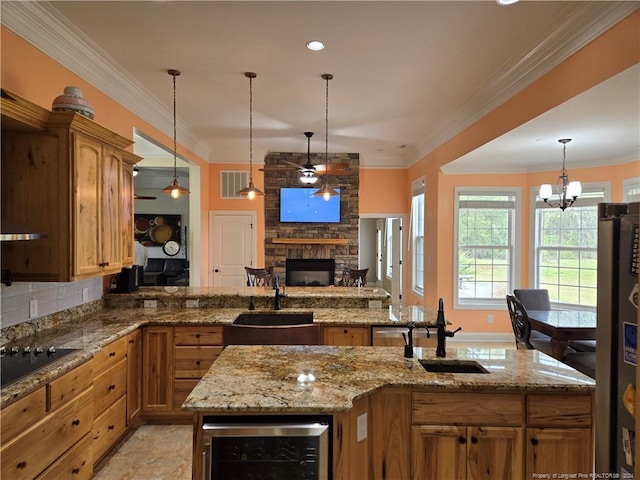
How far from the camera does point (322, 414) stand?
5.31 ft

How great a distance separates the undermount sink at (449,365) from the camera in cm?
213

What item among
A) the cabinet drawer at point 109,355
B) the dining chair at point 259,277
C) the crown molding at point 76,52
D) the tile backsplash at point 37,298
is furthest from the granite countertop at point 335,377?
the dining chair at point 259,277

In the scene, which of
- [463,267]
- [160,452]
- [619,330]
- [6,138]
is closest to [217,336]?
[160,452]

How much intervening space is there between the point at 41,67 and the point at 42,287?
1.55 metres

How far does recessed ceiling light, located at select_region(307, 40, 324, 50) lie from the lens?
2932 mm

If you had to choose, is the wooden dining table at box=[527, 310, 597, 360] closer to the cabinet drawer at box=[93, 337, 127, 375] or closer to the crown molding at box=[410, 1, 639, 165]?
the crown molding at box=[410, 1, 639, 165]

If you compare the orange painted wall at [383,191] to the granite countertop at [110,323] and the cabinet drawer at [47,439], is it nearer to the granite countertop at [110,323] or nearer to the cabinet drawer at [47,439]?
the granite countertop at [110,323]

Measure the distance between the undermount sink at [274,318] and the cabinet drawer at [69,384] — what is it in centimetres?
118

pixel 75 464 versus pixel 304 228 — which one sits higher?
pixel 304 228

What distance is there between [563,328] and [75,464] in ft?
13.1

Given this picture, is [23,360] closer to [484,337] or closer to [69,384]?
[69,384]

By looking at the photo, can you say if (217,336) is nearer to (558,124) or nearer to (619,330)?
(619,330)

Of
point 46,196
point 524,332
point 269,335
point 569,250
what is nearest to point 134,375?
point 269,335

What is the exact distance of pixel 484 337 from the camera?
5.86 meters
